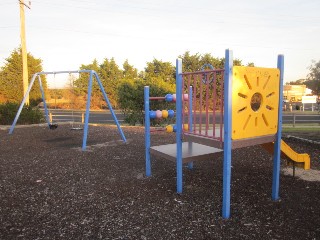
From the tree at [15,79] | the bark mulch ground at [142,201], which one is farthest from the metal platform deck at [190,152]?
the tree at [15,79]

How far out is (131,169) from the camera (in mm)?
4887

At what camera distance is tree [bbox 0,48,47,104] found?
21922mm

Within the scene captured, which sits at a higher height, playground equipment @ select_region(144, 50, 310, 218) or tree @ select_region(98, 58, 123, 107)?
tree @ select_region(98, 58, 123, 107)

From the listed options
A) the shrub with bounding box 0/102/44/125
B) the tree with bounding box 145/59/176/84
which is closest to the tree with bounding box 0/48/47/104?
the shrub with bounding box 0/102/44/125

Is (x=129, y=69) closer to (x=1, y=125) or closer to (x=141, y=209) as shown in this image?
(x=1, y=125)

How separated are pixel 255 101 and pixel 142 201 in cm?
211

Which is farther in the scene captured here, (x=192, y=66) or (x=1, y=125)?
(x=192, y=66)

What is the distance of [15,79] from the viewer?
2255 centimetres

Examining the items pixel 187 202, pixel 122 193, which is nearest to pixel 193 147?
pixel 187 202

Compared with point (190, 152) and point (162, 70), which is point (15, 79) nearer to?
point (162, 70)

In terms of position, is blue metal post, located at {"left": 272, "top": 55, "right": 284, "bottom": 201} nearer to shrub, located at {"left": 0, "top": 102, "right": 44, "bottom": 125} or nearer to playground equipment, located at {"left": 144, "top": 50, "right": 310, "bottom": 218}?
playground equipment, located at {"left": 144, "top": 50, "right": 310, "bottom": 218}

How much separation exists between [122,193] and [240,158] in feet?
10.2

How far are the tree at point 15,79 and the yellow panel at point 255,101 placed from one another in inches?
823

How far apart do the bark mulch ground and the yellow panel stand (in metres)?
1.00
